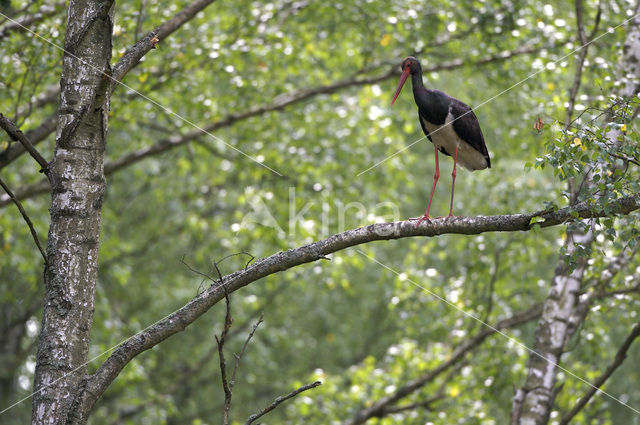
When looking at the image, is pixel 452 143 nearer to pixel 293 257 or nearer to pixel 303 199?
pixel 293 257

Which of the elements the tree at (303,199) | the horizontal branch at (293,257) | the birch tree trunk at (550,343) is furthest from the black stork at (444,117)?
the horizontal branch at (293,257)

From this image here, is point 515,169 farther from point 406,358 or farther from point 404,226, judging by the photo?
point 404,226

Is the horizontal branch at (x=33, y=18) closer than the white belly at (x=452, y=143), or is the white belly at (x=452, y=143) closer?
the white belly at (x=452, y=143)

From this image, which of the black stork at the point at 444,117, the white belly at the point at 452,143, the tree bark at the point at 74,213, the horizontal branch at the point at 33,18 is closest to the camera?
the tree bark at the point at 74,213

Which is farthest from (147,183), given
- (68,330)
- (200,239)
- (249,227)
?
(68,330)

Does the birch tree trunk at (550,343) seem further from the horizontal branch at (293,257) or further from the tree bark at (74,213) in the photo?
the tree bark at (74,213)

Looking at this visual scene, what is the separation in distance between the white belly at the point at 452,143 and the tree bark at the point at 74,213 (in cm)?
269

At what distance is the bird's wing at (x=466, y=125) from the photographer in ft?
17.8

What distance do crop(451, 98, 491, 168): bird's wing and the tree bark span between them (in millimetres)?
2678

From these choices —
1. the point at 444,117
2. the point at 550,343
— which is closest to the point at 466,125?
the point at 444,117

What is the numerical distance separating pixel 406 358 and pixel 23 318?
614cm

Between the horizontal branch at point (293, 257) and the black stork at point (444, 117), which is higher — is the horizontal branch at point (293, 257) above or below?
below

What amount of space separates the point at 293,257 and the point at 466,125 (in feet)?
8.76

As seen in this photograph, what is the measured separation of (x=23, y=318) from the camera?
449 inches
